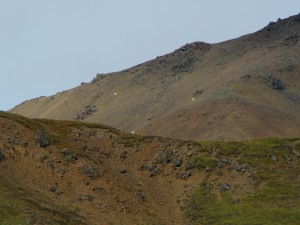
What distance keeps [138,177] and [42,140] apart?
14.0 metres

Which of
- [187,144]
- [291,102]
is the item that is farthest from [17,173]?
[291,102]

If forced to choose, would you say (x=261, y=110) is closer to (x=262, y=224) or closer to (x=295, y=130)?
(x=295, y=130)

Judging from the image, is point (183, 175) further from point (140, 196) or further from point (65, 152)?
point (65, 152)

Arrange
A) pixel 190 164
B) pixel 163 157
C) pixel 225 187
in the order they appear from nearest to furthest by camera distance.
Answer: pixel 225 187 → pixel 190 164 → pixel 163 157

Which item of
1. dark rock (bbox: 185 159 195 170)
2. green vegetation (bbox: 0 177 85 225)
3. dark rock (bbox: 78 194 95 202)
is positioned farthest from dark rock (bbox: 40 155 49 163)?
dark rock (bbox: 185 159 195 170)

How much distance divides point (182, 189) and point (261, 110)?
8895 cm

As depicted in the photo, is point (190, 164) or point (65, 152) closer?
point (65, 152)

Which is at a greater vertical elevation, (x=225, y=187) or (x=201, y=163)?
(x=201, y=163)

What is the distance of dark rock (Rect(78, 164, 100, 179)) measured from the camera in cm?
7409

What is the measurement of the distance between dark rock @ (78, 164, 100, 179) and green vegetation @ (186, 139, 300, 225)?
41.2 feet

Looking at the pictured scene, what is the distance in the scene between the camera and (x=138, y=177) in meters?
78.4

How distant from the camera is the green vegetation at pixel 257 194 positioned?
64812 millimetres

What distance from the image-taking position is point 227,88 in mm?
184500

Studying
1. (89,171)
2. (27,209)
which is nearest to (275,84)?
(89,171)
